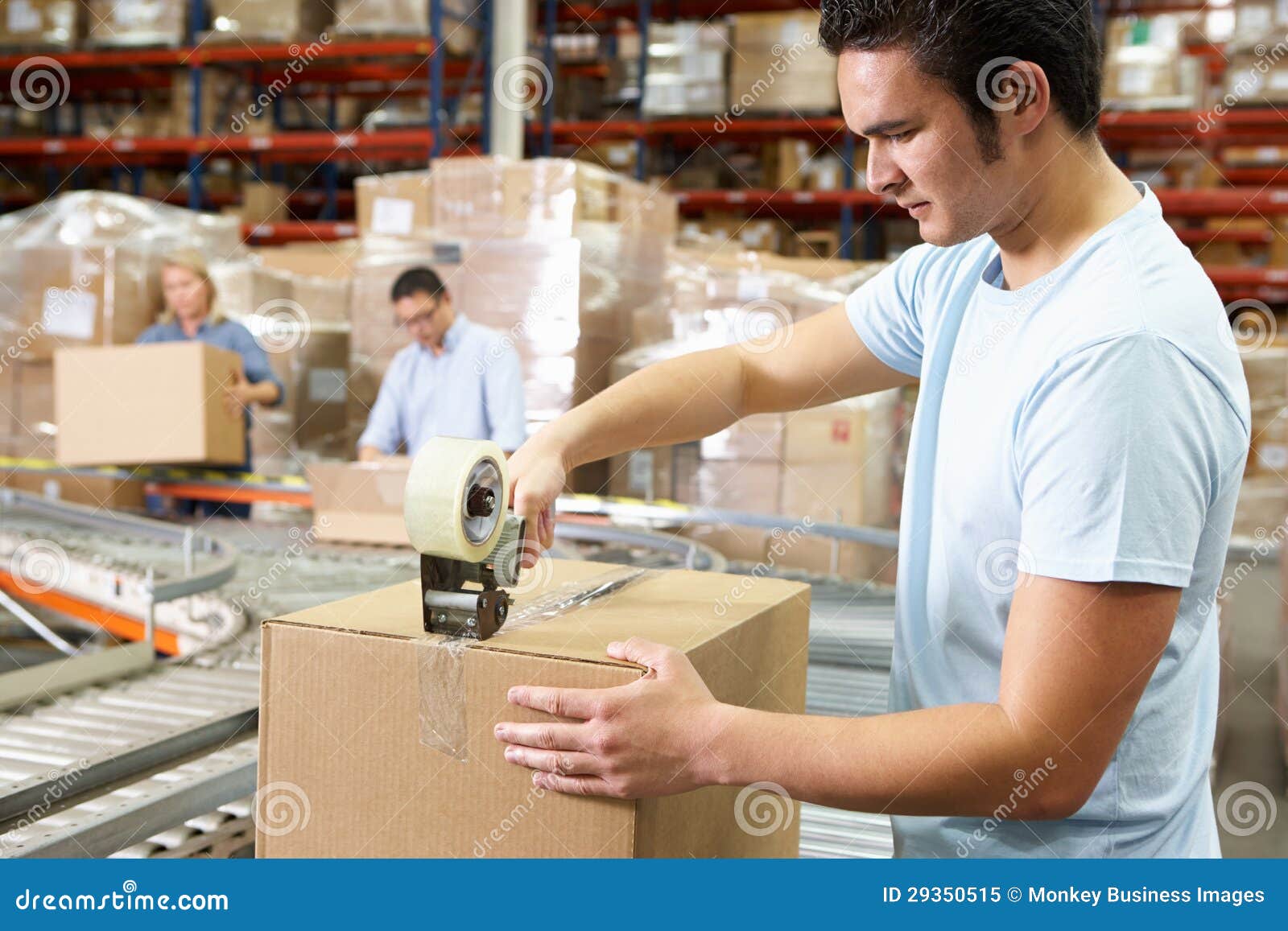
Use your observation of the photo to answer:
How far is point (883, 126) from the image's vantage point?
41.9 inches

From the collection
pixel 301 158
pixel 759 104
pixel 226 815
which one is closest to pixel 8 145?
pixel 301 158

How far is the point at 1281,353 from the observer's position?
5.75 meters

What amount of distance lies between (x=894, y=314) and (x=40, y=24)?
8.52 meters

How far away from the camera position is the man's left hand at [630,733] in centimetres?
96

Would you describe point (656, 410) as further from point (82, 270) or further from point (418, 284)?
point (82, 270)

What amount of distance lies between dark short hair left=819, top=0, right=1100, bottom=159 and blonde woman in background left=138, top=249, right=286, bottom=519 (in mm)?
4269

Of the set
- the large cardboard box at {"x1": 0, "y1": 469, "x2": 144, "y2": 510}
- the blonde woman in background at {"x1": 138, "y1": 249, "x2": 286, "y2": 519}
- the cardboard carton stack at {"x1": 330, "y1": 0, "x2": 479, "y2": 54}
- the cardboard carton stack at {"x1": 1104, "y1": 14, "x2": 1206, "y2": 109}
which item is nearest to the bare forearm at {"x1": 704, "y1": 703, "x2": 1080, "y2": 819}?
the blonde woman in background at {"x1": 138, "y1": 249, "x2": 286, "y2": 519}

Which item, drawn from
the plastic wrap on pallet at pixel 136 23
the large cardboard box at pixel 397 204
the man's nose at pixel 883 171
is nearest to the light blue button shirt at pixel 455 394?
the large cardboard box at pixel 397 204

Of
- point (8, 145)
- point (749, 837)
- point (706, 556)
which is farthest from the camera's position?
point (8, 145)

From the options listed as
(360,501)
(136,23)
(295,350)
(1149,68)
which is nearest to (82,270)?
(295,350)

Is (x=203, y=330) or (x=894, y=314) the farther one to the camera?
(x=203, y=330)

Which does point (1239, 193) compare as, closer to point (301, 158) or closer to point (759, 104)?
point (759, 104)

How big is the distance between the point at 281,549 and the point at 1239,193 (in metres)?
6.40

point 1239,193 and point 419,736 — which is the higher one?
point 1239,193
